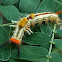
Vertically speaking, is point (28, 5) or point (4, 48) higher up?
point (28, 5)

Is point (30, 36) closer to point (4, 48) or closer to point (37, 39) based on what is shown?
point (37, 39)

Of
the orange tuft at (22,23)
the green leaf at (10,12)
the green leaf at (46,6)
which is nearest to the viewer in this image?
the orange tuft at (22,23)

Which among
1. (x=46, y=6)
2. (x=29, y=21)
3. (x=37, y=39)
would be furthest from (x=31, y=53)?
(x=46, y=6)

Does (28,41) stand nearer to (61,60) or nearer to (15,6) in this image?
(61,60)

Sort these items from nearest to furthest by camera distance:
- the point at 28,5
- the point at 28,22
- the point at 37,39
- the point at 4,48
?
1. the point at 4,48
2. the point at 37,39
3. the point at 28,22
4. the point at 28,5

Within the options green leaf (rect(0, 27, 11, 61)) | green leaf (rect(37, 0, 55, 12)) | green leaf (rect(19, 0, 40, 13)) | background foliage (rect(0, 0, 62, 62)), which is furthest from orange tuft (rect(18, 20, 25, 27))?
green leaf (rect(37, 0, 55, 12))

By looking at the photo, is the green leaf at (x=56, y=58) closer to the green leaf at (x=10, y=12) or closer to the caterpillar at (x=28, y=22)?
the caterpillar at (x=28, y=22)

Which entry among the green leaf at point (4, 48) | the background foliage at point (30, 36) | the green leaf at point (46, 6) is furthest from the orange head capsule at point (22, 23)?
the green leaf at point (46, 6)
